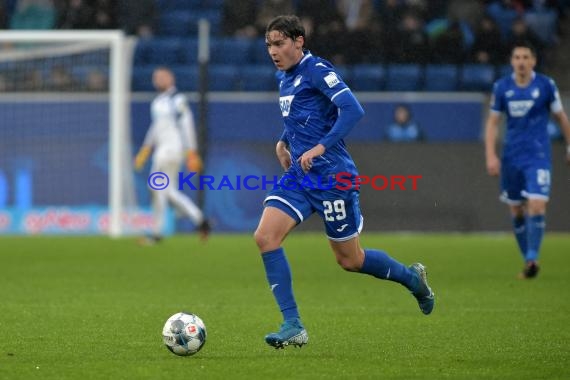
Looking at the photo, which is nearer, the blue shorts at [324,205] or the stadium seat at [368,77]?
the blue shorts at [324,205]

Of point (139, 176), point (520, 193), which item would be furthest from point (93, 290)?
point (139, 176)

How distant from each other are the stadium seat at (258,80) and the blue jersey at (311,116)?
1325 cm

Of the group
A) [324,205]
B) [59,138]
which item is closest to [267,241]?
[324,205]

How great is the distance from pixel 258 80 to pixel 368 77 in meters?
1.94

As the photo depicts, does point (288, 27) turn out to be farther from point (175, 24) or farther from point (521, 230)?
point (175, 24)

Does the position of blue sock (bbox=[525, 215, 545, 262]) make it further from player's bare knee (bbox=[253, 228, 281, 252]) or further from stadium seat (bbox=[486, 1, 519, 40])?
stadium seat (bbox=[486, 1, 519, 40])

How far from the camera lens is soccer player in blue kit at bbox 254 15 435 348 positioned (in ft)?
23.8

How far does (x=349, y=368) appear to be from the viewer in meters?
6.45

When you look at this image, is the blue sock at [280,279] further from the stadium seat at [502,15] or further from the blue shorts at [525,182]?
the stadium seat at [502,15]

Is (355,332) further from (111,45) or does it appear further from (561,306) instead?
(111,45)

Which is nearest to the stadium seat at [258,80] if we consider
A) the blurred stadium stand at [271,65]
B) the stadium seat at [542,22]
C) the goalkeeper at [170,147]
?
the blurred stadium stand at [271,65]

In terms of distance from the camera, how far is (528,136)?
12.1 meters

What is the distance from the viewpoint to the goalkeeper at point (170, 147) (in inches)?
670

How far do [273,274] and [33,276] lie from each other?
5658mm
